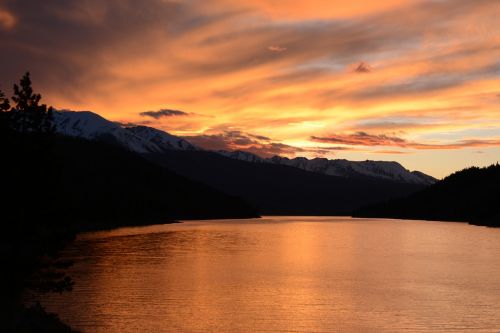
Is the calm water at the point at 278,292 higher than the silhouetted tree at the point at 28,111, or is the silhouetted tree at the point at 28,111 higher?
the silhouetted tree at the point at 28,111

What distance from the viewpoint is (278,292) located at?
66188 millimetres

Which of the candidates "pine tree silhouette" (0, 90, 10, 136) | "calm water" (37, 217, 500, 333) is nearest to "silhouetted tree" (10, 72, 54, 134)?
"pine tree silhouette" (0, 90, 10, 136)

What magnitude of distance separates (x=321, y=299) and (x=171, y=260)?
4402 cm

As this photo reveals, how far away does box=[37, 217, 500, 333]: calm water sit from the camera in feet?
160

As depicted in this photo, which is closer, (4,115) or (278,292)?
(4,115)

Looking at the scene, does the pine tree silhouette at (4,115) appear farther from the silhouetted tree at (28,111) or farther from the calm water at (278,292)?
the calm water at (278,292)

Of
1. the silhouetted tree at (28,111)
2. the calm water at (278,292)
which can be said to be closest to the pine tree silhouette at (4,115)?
the silhouetted tree at (28,111)

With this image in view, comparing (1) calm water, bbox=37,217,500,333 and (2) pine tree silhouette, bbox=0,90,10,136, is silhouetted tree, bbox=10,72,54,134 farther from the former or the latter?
(1) calm water, bbox=37,217,500,333

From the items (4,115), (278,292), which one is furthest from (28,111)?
(278,292)

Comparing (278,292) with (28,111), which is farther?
(278,292)

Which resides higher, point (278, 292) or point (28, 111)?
point (28, 111)

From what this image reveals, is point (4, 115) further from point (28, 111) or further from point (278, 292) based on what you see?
point (278, 292)

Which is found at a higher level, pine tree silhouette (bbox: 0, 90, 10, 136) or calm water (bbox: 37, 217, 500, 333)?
pine tree silhouette (bbox: 0, 90, 10, 136)

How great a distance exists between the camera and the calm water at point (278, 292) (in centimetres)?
4872
